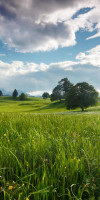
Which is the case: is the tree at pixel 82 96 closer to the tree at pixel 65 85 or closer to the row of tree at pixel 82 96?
the row of tree at pixel 82 96

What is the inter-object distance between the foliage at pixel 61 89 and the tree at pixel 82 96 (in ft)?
162

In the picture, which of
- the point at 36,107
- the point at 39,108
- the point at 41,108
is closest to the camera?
the point at 41,108

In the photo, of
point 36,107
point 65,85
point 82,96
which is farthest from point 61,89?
point 82,96

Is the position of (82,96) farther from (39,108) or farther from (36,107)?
(36,107)

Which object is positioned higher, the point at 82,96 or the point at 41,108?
the point at 82,96

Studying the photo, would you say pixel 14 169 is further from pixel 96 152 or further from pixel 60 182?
pixel 96 152

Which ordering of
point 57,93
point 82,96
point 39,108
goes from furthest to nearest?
1. point 57,93
2. point 39,108
3. point 82,96

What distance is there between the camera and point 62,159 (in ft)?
7.07

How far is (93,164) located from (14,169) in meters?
1.24

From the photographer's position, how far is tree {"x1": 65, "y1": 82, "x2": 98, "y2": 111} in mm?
55688

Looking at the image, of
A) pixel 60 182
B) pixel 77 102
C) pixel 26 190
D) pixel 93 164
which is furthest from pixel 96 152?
pixel 77 102

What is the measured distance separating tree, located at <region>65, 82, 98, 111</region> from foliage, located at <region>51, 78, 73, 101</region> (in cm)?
4931

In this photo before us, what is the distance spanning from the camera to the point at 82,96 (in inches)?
2211

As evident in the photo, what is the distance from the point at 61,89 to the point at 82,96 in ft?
182
